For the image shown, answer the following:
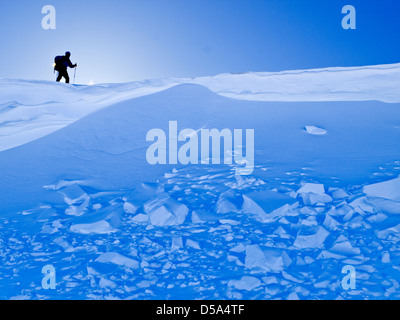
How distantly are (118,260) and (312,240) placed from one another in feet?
4.38

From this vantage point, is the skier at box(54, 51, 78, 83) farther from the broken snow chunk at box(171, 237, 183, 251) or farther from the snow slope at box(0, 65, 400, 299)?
the broken snow chunk at box(171, 237, 183, 251)

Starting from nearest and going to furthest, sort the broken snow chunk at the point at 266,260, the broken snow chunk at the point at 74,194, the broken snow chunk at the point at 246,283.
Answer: the broken snow chunk at the point at 246,283, the broken snow chunk at the point at 266,260, the broken snow chunk at the point at 74,194

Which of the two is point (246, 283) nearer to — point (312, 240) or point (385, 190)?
point (312, 240)

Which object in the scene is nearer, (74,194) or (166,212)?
(166,212)

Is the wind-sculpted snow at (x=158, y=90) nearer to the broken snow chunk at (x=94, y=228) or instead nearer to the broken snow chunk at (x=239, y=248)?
the broken snow chunk at (x=94, y=228)

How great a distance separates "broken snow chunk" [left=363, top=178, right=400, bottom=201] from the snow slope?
0.01 metres

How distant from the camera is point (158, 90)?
614 centimetres

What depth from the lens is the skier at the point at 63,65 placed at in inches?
342

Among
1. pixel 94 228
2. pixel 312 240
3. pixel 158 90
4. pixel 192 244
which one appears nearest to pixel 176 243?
pixel 192 244

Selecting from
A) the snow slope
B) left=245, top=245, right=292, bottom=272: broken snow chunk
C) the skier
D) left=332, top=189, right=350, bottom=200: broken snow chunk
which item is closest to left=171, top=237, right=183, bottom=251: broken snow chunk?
the snow slope

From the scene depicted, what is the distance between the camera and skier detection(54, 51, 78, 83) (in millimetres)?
8688

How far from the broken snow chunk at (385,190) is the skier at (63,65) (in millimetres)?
7810

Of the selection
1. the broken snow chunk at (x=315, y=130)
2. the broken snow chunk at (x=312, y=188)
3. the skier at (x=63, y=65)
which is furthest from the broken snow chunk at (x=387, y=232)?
the skier at (x=63, y=65)
